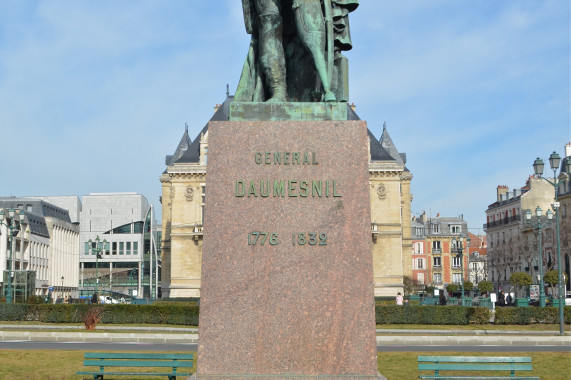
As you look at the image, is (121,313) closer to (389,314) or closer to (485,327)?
(389,314)

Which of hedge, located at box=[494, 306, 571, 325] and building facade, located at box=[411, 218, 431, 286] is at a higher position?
building facade, located at box=[411, 218, 431, 286]

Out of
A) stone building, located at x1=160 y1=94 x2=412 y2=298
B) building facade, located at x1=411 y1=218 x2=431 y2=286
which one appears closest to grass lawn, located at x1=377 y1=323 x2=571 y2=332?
stone building, located at x1=160 y1=94 x2=412 y2=298

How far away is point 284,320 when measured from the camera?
7320mm

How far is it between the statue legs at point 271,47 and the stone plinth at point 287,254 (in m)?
0.89

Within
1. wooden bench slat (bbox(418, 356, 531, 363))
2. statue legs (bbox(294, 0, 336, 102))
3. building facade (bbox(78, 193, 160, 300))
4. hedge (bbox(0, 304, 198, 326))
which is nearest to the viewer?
statue legs (bbox(294, 0, 336, 102))

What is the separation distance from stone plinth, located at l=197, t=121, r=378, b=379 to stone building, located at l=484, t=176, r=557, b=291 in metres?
69.2

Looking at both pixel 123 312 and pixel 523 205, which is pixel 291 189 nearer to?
pixel 123 312

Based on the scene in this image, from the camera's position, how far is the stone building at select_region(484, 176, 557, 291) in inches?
3103

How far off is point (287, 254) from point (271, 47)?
270 cm

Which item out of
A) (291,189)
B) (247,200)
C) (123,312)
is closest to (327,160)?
(291,189)

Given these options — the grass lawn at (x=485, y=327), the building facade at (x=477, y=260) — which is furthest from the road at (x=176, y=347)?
the building facade at (x=477, y=260)

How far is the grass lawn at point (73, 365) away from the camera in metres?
12.1

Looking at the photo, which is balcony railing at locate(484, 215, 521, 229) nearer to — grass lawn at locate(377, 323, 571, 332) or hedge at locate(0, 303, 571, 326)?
hedge at locate(0, 303, 571, 326)

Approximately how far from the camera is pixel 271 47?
8.57 meters
